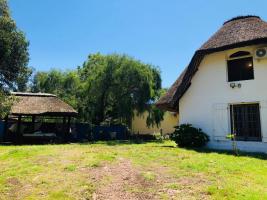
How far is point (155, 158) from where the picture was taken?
11.1 m

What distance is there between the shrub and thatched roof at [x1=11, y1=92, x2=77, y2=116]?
11.9 m

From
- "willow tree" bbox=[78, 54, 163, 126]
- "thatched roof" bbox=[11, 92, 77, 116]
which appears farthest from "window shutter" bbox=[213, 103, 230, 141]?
"willow tree" bbox=[78, 54, 163, 126]

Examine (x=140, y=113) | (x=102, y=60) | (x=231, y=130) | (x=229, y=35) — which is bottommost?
(x=231, y=130)

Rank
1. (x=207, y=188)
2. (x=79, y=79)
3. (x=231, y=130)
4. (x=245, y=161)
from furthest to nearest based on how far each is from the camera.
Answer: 1. (x=79, y=79)
2. (x=231, y=130)
3. (x=245, y=161)
4. (x=207, y=188)

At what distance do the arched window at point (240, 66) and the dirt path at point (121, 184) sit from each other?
27.2 ft

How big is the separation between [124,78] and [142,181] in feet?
70.2

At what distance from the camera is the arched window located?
576 inches

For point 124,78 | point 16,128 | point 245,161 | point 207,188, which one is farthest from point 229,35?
point 16,128

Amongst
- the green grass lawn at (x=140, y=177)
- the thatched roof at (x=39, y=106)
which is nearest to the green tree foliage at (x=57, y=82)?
the thatched roof at (x=39, y=106)

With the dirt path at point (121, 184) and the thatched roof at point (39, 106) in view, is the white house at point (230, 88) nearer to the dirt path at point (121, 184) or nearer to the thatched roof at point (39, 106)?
the dirt path at point (121, 184)

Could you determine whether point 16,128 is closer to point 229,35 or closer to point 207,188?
point 229,35

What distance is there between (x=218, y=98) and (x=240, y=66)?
1910mm

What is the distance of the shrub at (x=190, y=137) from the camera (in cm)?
1520

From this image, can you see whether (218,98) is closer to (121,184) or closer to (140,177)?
(140,177)
